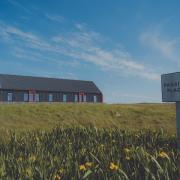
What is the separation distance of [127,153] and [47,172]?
1638 millimetres

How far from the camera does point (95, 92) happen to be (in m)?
65.9

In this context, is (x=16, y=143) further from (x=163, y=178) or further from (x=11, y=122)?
(x=11, y=122)

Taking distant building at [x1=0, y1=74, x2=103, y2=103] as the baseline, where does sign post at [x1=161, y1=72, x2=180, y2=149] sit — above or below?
below

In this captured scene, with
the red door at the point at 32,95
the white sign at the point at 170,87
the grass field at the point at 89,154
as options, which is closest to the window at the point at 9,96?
the red door at the point at 32,95

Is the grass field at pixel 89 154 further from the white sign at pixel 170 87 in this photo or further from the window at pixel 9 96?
the window at pixel 9 96

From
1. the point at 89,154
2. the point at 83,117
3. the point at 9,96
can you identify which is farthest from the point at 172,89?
the point at 9,96

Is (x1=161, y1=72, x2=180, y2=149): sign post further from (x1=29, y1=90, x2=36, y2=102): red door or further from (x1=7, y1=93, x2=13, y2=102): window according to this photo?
(x1=29, y1=90, x2=36, y2=102): red door

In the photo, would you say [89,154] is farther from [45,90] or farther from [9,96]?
[45,90]

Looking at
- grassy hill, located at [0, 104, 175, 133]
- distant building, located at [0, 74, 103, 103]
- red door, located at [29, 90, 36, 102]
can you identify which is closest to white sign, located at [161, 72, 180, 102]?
grassy hill, located at [0, 104, 175, 133]

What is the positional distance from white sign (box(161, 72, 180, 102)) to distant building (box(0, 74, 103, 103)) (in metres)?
48.6

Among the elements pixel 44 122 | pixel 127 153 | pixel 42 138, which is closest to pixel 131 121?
pixel 44 122

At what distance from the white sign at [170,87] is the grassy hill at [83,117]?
34.8 feet

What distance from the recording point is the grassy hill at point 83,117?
66.2 ft

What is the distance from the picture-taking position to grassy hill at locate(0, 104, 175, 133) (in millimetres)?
20172
